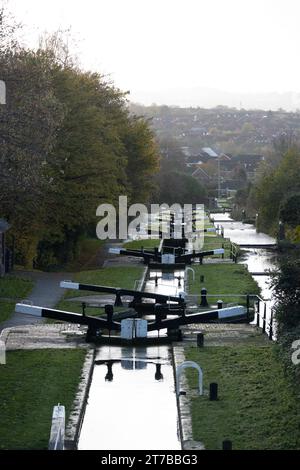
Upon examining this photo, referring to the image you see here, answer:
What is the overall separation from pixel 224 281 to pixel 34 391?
1754 centimetres

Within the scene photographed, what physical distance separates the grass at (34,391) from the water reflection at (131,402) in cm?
53

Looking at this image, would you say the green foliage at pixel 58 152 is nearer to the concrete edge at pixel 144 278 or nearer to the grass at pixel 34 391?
the concrete edge at pixel 144 278

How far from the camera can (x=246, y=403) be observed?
55.5 ft

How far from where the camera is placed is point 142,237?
56844 mm

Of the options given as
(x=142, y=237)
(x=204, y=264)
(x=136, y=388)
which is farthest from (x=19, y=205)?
(x=142, y=237)

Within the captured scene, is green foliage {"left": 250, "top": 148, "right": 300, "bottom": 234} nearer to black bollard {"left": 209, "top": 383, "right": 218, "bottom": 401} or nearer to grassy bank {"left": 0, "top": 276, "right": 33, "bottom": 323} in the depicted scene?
grassy bank {"left": 0, "top": 276, "right": 33, "bottom": 323}

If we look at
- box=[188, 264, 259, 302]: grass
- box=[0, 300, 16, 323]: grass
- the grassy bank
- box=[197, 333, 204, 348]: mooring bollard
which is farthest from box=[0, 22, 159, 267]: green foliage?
box=[197, 333, 204, 348]: mooring bollard

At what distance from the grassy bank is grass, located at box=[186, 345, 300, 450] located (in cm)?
752

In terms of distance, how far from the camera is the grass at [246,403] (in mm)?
14891

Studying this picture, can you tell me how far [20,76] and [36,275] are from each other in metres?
10.2

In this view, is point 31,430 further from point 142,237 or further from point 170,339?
point 142,237

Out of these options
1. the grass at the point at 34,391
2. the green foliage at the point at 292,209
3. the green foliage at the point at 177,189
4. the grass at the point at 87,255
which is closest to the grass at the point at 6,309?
the grass at the point at 34,391

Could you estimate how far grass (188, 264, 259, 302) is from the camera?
31.8 metres

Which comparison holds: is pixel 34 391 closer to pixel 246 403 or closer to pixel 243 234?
pixel 246 403
